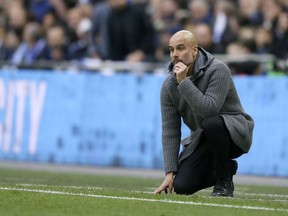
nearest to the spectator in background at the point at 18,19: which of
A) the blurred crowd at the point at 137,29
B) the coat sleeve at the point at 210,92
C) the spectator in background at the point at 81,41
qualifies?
the blurred crowd at the point at 137,29

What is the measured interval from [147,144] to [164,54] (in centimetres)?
231

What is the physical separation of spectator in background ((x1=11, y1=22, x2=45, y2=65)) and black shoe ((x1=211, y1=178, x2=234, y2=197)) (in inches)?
401

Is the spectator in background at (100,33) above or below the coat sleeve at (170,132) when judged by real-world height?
above

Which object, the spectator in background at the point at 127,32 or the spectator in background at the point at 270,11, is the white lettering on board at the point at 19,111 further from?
the spectator in background at the point at 270,11

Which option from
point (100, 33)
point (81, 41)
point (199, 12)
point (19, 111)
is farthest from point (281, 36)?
point (19, 111)

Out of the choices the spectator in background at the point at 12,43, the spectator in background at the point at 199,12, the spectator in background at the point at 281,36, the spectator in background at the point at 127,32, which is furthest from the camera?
the spectator in background at the point at 12,43

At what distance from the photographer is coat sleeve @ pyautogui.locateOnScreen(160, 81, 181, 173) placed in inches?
404

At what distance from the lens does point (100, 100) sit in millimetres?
17703

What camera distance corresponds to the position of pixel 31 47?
20234 millimetres

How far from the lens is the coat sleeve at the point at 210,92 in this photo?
962 centimetres

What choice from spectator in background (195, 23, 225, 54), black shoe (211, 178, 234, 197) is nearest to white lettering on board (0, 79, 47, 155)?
spectator in background (195, 23, 225, 54)

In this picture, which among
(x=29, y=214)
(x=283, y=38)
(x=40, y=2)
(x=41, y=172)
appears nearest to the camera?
(x=29, y=214)

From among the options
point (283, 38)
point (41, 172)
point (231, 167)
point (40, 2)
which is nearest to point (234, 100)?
point (231, 167)

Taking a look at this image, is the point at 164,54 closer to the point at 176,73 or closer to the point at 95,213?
the point at 176,73
